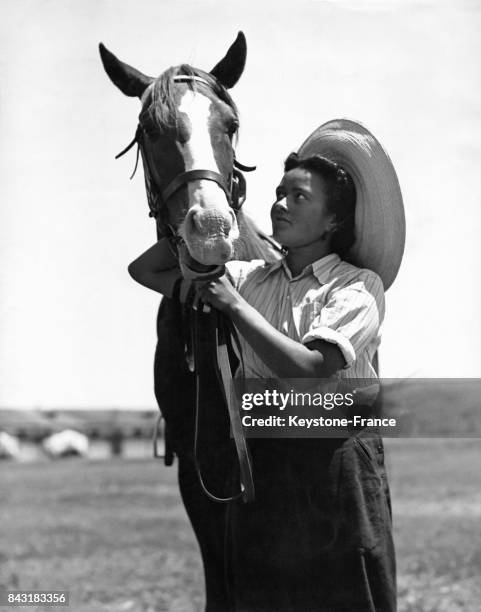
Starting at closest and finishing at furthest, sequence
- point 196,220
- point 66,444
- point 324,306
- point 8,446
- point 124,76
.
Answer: point 196,220 → point 324,306 → point 124,76 → point 8,446 → point 66,444

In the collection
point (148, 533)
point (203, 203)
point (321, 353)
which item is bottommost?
point (148, 533)

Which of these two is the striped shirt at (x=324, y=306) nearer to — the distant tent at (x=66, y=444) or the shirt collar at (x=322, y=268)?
the shirt collar at (x=322, y=268)

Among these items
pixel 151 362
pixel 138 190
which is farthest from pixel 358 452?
pixel 138 190

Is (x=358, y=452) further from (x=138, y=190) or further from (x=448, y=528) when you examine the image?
(x=448, y=528)

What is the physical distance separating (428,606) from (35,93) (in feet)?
10.3

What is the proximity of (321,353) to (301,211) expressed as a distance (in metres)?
0.46

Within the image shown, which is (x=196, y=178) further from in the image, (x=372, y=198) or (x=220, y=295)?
(x=372, y=198)

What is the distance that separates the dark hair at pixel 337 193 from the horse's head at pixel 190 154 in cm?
23

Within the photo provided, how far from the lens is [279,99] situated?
133 inches

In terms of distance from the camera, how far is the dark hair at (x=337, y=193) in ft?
8.84

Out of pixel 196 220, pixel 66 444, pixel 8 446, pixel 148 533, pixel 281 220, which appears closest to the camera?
pixel 196 220

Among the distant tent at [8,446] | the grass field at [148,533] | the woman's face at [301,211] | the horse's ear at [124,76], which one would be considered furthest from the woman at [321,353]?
the distant tent at [8,446]

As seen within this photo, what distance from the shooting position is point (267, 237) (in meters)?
3.46

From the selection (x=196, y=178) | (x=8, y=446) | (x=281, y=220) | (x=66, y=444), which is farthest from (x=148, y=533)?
(x=196, y=178)
